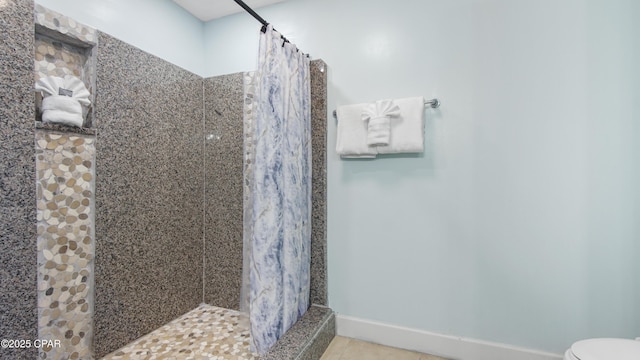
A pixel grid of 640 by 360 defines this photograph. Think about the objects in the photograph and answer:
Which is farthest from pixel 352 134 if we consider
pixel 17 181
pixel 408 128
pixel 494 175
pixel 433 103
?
pixel 17 181

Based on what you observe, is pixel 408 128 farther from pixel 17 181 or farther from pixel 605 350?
pixel 17 181

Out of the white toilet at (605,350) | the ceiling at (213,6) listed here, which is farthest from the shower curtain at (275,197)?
the white toilet at (605,350)

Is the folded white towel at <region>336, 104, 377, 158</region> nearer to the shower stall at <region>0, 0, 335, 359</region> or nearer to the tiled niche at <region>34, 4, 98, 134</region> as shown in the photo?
the shower stall at <region>0, 0, 335, 359</region>

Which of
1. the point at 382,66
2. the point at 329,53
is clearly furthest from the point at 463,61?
the point at 329,53

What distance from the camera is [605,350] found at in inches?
40.2

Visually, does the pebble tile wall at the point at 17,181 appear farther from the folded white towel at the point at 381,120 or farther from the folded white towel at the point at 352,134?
the folded white towel at the point at 381,120

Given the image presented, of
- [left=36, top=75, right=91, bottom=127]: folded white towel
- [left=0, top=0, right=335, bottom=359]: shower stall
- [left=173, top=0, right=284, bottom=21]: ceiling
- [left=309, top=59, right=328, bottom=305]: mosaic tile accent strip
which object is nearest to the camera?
[left=0, top=0, right=335, bottom=359]: shower stall

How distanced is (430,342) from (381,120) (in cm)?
132

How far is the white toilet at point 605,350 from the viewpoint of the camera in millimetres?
986

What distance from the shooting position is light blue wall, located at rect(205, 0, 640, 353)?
1355mm

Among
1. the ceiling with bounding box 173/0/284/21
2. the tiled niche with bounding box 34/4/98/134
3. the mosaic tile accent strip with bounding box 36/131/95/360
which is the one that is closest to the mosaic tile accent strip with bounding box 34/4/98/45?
the tiled niche with bounding box 34/4/98/134

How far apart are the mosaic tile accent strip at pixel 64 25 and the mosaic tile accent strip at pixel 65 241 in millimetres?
496

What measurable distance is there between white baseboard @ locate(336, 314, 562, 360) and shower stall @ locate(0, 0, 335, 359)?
6.1 inches

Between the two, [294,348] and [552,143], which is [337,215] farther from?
[552,143]
